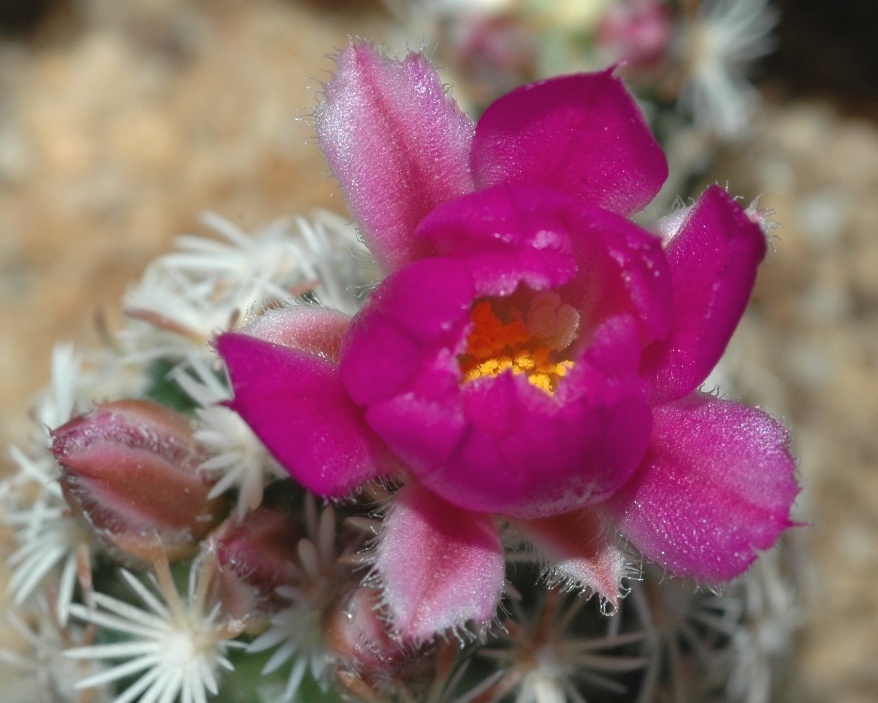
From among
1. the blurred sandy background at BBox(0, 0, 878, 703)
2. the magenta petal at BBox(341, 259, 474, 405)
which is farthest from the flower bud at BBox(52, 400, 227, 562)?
the blurred sandy background at BBox(0, 0, 878, 703)

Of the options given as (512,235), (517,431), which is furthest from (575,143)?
(517,431)

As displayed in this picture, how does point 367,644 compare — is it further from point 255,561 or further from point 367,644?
point 255,561

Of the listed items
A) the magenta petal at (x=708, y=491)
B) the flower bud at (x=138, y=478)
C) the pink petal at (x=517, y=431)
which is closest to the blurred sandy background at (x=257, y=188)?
the flower bud at (x=138, y=478)

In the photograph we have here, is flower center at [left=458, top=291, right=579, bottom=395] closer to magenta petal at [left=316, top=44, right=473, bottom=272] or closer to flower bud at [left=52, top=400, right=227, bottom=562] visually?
magenta petal at [left=316, top=44, right=473, bottom=272]

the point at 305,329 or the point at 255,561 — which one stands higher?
the point at 305,329

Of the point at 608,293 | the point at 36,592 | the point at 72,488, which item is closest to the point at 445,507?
the point at 608,293

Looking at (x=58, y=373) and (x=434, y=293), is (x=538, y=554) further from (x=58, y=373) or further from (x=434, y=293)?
(x=58, y=373)
